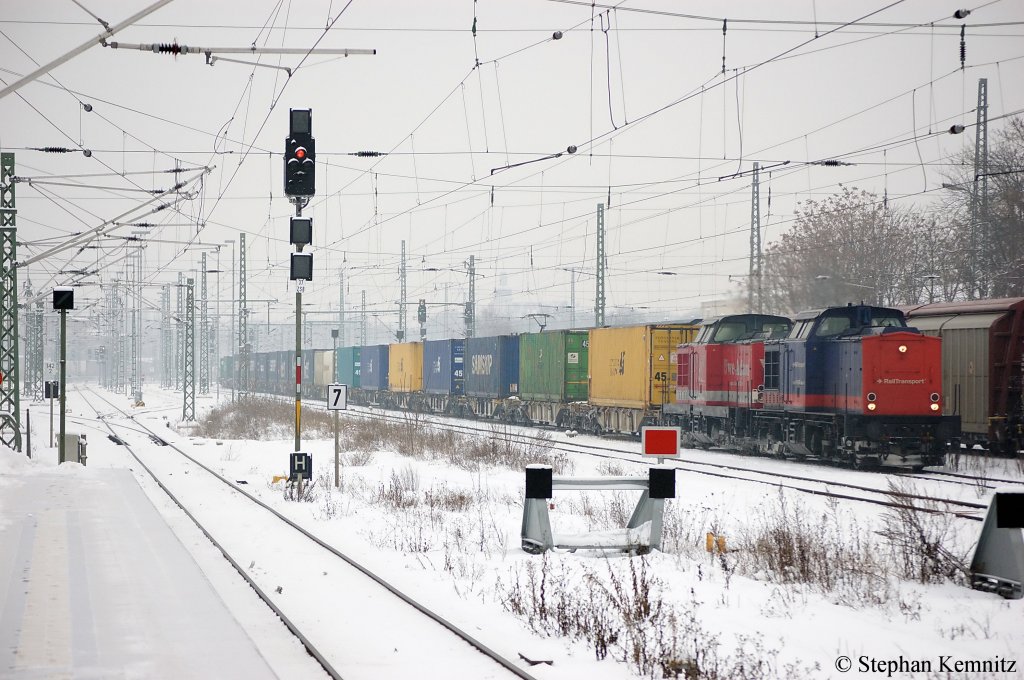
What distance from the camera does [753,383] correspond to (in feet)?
83.6

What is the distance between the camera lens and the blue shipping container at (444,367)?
4806cm

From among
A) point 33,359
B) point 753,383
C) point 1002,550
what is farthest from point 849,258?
point 33,359

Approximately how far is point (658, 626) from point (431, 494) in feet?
31.7

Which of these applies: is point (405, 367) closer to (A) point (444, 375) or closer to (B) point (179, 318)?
(A) point (444, 375)

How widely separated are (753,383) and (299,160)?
13.0m

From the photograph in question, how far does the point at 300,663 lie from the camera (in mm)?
8031

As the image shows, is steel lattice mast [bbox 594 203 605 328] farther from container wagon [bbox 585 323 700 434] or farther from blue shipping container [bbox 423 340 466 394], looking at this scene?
blue shipping container [bbox 423 340 466 394]

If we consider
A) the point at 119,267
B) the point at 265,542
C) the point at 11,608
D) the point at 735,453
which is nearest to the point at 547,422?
the point at 735,453

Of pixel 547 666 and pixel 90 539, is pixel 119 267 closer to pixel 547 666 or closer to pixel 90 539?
pixel 90 539

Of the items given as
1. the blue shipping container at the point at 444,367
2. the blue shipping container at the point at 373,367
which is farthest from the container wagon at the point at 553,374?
the blue shipping container at the point at 373,367

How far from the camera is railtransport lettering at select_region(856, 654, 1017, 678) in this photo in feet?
23.8

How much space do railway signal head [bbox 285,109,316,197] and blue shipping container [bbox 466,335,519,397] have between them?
79.8ft

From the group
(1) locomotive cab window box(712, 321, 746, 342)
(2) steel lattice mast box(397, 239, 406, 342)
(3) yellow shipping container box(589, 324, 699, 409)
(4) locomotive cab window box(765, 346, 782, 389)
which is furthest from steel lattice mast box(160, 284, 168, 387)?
(4) locomotive cab window box(765, 346, 782, 389)

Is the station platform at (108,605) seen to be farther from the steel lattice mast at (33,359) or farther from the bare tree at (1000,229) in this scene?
the steel lattice mast at (33,359)
